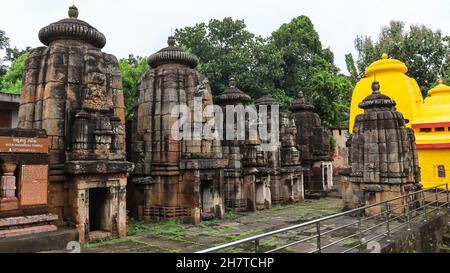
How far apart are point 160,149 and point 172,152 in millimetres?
459

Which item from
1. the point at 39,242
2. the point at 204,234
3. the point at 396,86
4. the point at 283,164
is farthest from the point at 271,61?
the point at 39,242

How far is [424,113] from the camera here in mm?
19344

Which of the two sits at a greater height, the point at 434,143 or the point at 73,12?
the point at 73,12

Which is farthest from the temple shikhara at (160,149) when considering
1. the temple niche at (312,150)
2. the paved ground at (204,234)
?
the temple niche at (312,150)

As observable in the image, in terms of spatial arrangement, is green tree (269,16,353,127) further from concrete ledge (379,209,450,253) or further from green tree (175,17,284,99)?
concrete ledge (379,209,450,253)

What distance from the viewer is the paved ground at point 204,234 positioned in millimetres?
8750

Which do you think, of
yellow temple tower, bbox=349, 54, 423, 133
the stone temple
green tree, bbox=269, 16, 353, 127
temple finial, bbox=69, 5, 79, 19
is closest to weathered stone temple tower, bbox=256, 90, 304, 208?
the stone temple

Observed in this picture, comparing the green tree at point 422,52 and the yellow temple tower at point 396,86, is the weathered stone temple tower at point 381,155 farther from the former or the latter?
the green tree at point 422,52

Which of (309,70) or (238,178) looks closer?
(238,178)

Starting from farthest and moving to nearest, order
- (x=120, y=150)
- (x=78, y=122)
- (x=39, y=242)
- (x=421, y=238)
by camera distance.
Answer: (x=120, y=150) < (x=78, y=122) < (x=421, y=238) < (x=39, y=242)

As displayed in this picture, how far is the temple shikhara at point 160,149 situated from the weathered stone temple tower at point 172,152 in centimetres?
4

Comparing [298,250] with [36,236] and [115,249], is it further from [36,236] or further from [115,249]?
[36,236]

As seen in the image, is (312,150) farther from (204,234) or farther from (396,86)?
(204,234)
